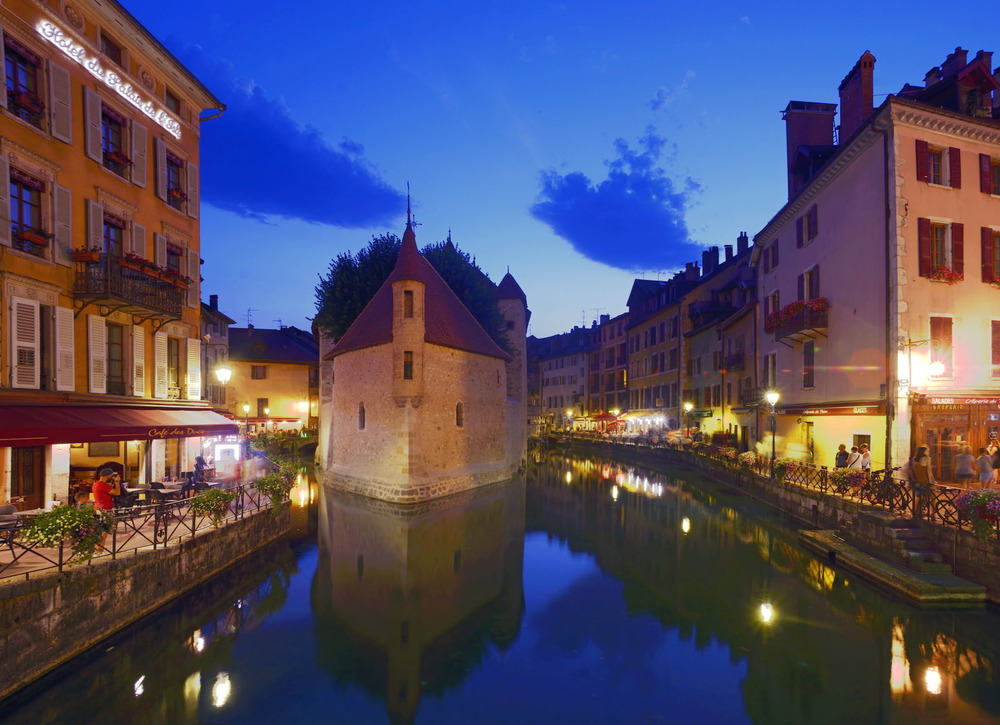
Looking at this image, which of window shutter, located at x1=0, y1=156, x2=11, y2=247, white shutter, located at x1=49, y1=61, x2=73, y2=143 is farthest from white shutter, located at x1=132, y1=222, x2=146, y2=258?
window shutter, located at x1=0, y1=156, x2=11, y2=247

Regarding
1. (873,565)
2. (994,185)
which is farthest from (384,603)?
(994,185)

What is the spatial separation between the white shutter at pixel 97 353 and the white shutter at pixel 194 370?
3762mm

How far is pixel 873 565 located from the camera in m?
12.7

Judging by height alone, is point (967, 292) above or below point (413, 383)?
above

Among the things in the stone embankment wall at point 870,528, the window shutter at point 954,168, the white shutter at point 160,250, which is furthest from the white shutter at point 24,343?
the window shutter at point 954,168

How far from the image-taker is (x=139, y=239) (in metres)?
16.3

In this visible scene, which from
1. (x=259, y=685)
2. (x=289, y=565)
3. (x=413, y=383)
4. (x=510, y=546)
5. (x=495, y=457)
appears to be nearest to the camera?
(x=259, y=685)

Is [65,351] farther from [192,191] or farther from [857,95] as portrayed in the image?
[857,95]

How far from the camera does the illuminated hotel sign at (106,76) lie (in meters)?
13.5

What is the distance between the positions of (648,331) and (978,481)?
122ft

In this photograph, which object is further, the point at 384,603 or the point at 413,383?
the point at 413,383

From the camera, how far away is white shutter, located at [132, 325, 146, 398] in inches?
623

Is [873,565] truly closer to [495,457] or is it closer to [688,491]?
[688,491]

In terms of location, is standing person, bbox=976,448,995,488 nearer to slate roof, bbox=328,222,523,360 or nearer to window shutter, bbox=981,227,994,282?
window shutter, bbox=981,227,994,282
